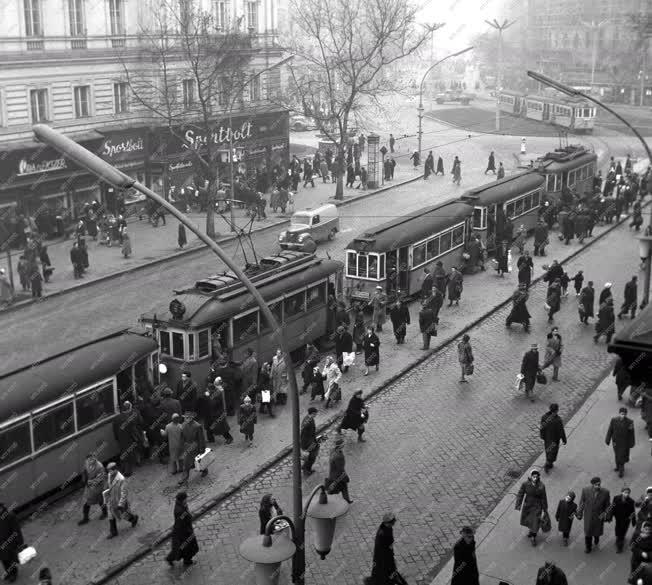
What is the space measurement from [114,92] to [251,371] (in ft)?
81.6

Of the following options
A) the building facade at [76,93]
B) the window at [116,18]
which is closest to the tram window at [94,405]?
the building facade at [76,93]

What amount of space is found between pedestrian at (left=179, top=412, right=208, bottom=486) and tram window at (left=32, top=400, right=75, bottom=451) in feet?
6.57

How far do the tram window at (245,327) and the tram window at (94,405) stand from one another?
454 centimetres

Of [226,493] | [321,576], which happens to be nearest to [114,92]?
[226,493]

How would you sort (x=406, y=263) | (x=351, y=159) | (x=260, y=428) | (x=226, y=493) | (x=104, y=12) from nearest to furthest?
(x=226, y=493) < (x=260, y=428) < (x=406, y=263) < (x=104, y=12) < (x=351, y=159)

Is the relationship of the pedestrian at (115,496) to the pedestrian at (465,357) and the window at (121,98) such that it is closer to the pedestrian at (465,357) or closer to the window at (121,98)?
the pedestrian at (465,357)

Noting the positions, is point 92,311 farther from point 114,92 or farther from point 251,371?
point 114,92

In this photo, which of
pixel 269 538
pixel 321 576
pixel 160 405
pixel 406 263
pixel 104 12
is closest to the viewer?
pixel 269 538

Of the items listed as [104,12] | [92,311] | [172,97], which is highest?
[104,12]

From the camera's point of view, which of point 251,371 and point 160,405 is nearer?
point 160,405

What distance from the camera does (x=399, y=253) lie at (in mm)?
29984

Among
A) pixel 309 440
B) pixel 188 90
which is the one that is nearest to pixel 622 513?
pixel 309 440

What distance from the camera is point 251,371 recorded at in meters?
22.2

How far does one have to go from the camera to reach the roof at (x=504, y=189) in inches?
1428
